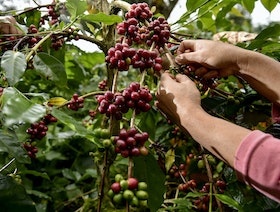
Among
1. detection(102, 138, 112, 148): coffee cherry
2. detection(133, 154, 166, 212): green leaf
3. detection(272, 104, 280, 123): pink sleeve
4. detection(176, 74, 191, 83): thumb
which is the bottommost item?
detection(133, 154, 166, 212): green leaf

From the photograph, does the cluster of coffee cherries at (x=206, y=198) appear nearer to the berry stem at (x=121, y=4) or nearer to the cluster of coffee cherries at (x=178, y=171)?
the cluster of coffee cherries at (x=178, y=171)

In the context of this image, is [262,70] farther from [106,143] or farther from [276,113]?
[106,143]

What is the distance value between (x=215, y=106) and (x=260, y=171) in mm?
558

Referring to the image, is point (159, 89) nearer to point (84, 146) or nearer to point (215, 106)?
point (215, 106)

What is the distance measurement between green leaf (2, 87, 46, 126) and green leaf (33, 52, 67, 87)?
0.74 ft

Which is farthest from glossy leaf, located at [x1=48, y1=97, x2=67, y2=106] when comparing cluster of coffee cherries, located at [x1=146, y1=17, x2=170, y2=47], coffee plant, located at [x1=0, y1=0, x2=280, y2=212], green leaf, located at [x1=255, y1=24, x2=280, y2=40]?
green leaf, located at [x1=255, y1=24, x2=280, y2=40]

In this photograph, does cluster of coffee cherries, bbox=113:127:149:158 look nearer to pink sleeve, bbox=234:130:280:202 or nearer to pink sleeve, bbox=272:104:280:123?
pink sleeve, bbox=234:130:280:202

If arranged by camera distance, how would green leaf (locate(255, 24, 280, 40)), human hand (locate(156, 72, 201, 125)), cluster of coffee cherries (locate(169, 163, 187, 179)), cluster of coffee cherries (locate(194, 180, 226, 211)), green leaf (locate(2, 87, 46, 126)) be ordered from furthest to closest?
1. cluster of coffee cherries (locate(169, 163, 187, 179))
2. green leaf (locate(255, 24, 280, 40))
3. cluster of coffee cherries (locate(194, 180, 226, 211))
4. human hand (locate(156, 72, 201, 125))
5. green leaf (locate(2, 87, 46, 126))

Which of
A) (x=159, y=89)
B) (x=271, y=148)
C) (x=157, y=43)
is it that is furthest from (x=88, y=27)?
(x=271, y=148)

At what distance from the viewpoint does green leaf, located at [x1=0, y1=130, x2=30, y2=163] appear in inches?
30.0

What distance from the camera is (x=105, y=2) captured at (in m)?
1.27

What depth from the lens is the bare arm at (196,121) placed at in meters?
0.81

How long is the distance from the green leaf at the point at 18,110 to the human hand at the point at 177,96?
353 mm

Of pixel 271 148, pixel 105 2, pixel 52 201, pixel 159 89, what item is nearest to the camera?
pixel 271 148
